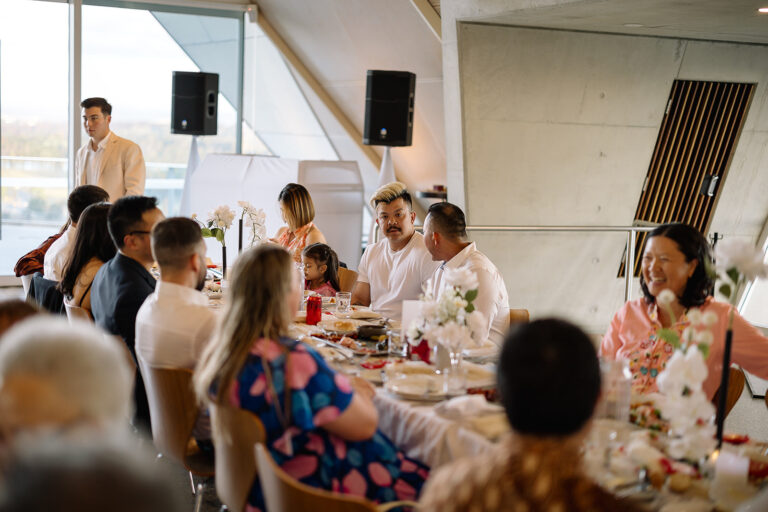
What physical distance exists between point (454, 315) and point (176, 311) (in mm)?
1026

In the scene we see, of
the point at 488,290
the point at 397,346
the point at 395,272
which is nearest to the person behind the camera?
the point at 397,346

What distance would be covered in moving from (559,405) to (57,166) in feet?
30.2

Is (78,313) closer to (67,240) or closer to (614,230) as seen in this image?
(67,240)

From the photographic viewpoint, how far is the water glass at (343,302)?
4417 mm

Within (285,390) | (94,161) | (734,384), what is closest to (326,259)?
(734,384)

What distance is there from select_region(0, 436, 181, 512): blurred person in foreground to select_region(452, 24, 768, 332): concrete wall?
650cm

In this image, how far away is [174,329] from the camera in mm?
3029

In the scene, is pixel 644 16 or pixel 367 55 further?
pixel 367 55

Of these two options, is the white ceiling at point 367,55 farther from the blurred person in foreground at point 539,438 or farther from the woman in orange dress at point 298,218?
the blurred person in foreground at point 539,438

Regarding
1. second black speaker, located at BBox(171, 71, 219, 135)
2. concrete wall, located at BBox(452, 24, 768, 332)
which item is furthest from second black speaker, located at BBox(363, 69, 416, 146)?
second black speaker, located at BBox(171, 71, 219, 135)

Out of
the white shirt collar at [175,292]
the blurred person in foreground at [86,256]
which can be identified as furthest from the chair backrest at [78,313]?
the white shirt collar at [175,292]

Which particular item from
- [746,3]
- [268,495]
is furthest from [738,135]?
[268,495]

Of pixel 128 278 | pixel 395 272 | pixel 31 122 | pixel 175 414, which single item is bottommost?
→ pixel 175 414

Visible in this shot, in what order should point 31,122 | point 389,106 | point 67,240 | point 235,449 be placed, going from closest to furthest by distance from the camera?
point 235,449, point 67,240, point 389,106, point 31,122
